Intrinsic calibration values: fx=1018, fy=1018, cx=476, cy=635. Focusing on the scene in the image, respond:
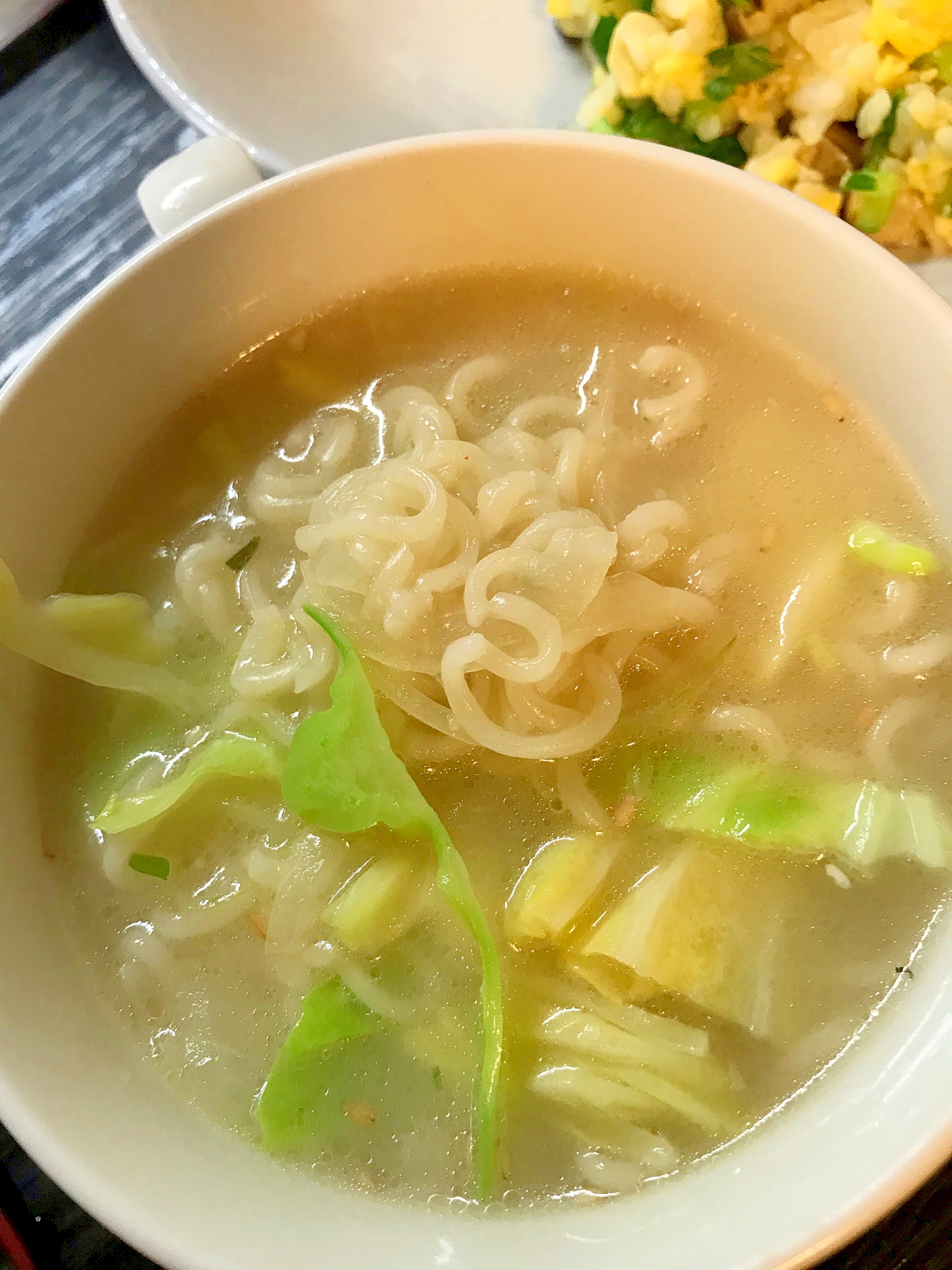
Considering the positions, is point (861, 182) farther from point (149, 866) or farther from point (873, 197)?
point (149, 866)

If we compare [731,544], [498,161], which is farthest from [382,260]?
[731,544]

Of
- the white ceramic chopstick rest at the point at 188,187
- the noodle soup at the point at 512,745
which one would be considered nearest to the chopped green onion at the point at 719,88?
the noodle soup at the point at 512,745

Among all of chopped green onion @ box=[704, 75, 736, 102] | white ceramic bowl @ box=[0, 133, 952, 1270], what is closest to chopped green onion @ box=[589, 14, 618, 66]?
chopped green onion @ box=[704, 75, 736, 102]

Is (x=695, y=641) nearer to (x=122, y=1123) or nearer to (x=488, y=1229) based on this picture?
(x=488, y=1229)

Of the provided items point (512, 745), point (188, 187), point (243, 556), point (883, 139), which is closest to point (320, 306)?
point (188, 187)

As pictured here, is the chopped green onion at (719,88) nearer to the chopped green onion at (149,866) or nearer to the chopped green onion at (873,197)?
the chopped green onion at (873,197)

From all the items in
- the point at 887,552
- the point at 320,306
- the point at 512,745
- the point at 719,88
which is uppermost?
the point at 320,306
